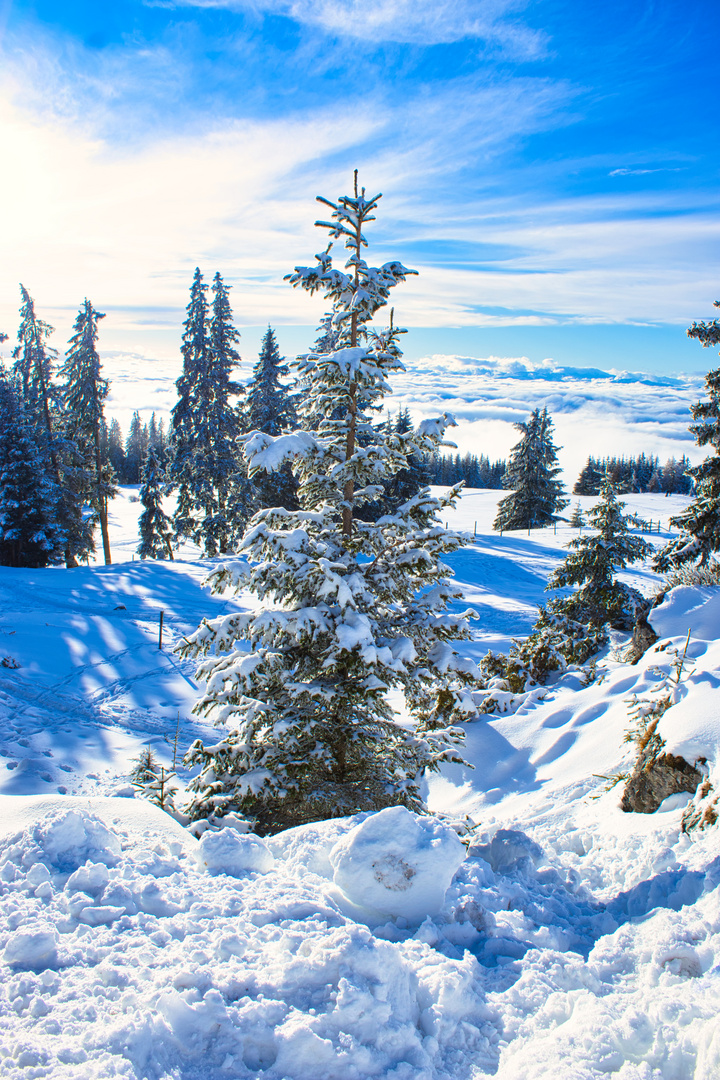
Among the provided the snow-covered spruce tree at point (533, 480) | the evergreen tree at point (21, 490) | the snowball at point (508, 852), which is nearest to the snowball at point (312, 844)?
the snowball at point (508, 852)

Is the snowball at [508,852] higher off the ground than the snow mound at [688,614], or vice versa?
the snow mound at [688,614]

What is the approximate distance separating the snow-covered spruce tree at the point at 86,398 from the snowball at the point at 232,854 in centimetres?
2652

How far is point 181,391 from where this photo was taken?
27297 mm

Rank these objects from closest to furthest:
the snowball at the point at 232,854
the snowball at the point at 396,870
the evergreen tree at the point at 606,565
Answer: the snowball at the point at 396,870 < the snowball at the point at 232,854 < the evergreen tree at the point at 606,565

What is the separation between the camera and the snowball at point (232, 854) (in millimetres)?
4156

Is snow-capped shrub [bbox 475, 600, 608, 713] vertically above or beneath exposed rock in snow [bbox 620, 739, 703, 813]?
beneath

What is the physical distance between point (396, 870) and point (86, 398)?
29.4 meters

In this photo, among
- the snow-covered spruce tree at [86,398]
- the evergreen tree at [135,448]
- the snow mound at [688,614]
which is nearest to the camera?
the snow mound at [688,614]

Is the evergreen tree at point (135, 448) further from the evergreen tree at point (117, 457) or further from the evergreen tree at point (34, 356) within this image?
the evergreen tree at point (34, 356)

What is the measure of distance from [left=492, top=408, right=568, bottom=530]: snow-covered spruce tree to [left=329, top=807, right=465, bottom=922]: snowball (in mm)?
42185

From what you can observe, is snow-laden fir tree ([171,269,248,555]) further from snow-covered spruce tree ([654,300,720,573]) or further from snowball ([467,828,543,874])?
snowball ([467,828,543,874])

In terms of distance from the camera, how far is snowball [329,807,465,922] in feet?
12.3

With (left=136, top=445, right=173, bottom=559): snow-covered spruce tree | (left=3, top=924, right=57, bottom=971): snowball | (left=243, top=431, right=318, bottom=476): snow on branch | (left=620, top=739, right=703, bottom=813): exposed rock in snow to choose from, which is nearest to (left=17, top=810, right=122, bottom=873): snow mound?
(left=3, top=924, right=57, bottom=971): snowball

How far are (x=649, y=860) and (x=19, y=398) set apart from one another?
30802mm
